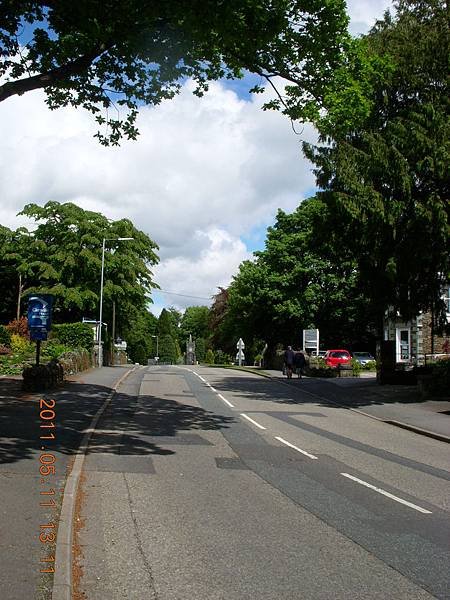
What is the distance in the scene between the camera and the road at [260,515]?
4918 mm

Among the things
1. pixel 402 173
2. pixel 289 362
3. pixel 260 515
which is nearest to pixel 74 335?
pixel 289 362

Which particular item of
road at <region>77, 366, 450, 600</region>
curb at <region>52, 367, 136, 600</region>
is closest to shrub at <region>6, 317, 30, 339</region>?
road at <region>77, 366, 450, 600</region>

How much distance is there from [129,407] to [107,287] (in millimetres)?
32032

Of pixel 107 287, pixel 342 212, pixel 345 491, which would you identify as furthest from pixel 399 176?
pixel 107 287

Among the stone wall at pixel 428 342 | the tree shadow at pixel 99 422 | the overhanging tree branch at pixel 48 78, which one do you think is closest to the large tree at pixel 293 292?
the stone wall at pixel 428 342

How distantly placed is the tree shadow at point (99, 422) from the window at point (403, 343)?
26647 mm

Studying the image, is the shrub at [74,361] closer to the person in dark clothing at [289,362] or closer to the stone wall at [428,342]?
the person in dark clothing at [289,362]

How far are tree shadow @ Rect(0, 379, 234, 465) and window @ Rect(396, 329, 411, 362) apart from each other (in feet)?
87.4

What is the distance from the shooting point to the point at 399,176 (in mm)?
21156

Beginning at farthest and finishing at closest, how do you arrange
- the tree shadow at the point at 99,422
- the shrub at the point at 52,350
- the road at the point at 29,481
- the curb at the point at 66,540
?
the shrub at the point at 52,350, the tree shadow at the point at 99,422, the road at the point at 29,481, the curb at the point at 66,540

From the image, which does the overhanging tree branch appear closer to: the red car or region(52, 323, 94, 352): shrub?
the red car

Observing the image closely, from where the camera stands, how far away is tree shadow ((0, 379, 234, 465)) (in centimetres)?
1097

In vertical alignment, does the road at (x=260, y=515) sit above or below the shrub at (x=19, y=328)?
below

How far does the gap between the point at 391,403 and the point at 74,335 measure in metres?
24.5
